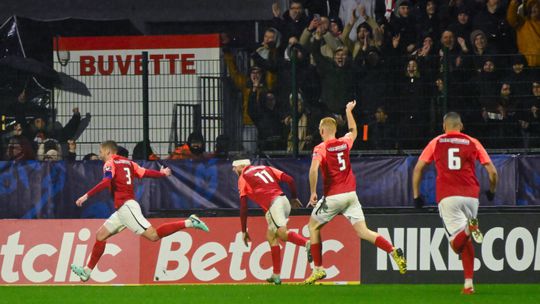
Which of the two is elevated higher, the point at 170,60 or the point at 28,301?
the point at 170,60

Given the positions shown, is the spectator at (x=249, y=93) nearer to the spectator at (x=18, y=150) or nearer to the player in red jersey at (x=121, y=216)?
the player in red jersey at (x=121, y=216)

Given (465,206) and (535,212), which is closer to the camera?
(465,206)

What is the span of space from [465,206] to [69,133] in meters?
7.27

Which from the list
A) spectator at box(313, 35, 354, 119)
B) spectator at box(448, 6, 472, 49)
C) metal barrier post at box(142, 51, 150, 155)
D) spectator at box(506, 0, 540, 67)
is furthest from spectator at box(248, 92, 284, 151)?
spectator at box(506, 0, 540, 67)

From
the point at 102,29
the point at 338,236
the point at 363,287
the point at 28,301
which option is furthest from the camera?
the point at 102,29

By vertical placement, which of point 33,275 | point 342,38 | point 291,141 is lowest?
point 33,275

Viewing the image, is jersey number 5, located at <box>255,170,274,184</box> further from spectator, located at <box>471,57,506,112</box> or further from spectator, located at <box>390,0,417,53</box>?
spectator, located at <box>390,0,417,53</box>

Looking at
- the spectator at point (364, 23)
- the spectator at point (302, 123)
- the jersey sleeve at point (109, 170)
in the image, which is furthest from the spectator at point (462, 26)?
the jersey sleeve at point (109, 170)

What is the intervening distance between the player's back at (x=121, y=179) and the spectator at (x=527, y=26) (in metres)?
6.58

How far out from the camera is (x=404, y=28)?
22.8 metres

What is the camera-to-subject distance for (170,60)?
870 inches

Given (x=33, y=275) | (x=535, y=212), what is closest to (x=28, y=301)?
(x=33, y=275)

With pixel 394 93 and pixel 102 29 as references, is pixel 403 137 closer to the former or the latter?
pixel 394 93

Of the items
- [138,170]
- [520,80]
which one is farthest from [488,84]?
[138,170]
